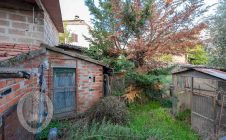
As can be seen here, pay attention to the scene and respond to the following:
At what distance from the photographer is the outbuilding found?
16.5ft

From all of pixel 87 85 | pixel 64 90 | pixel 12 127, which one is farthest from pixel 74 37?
pixel 12 127

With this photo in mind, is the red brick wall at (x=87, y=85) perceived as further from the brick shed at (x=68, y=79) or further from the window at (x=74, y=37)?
the window at (x=74, y=37)

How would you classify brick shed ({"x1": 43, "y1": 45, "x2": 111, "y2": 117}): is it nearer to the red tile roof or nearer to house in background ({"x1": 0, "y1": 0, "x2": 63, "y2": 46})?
house in background ({"x1": 0, "y1": 0, "x2": 63, "y2": 46})

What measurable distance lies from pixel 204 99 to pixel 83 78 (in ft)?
13.7

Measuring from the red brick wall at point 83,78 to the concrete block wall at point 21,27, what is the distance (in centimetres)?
66

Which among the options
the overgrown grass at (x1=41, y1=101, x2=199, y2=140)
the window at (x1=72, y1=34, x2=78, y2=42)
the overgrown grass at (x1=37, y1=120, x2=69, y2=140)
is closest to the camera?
the overgrown grass at (x1=41, y1=101, x2=199, y2=140)

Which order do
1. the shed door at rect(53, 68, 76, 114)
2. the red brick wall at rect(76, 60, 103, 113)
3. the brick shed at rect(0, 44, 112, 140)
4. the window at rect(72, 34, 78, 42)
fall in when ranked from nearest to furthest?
the brick shed at rect(0, 44, 112, 140)
the shed door at rect(53, 68, 76, 114)
the red brick wall at rect(76, 60, 103, 113)
the window at rect(72, 34, 78, 42)

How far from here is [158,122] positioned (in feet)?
20.9

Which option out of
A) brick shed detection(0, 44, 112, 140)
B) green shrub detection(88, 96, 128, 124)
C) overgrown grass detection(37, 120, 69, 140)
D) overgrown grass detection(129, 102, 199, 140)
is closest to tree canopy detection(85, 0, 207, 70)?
overgrown grass detection(129, 102, 199, 140)

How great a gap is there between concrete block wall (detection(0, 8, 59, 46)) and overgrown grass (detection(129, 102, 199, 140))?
3.91 m

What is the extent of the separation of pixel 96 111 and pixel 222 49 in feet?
31.4

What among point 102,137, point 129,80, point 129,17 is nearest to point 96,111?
point 102,137

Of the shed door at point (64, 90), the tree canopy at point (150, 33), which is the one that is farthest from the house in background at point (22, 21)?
the tree canopy at point (150, 33)

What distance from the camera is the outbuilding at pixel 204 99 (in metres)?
5.02
